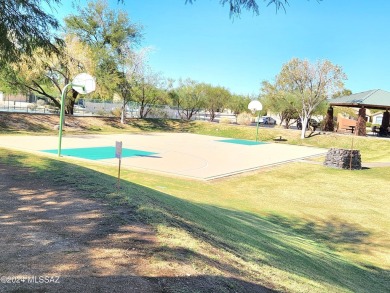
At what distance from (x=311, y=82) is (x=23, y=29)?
34.1m

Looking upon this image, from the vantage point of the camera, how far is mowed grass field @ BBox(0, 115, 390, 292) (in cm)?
446

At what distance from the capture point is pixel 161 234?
448 cm

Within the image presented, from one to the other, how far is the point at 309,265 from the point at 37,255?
4.36 meters

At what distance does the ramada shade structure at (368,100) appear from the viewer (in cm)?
3609

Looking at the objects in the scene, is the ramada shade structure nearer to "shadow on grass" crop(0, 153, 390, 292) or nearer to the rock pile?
the rock pile

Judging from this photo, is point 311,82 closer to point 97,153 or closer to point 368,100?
point 368,100

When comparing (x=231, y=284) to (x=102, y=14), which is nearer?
(x=231, y=284)

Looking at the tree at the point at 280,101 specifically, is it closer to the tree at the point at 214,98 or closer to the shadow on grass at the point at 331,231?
the tree at the point at 214,98

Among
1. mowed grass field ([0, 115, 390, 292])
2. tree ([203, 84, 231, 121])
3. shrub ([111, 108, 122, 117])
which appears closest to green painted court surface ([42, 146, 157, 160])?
→ mowed grass field ([0, 115, 390, 292])

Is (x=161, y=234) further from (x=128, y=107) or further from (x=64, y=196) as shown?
(x=128, y=107)

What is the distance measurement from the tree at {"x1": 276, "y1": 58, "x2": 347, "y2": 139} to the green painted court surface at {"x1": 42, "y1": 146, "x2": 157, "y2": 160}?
21611 mm

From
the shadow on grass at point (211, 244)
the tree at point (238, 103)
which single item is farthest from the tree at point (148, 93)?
the shadow on grass at point (211, 244)

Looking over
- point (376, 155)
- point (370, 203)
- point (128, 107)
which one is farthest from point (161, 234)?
point (128, 107)

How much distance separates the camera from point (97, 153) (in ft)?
70.0
